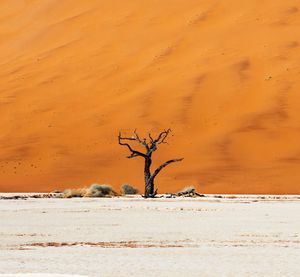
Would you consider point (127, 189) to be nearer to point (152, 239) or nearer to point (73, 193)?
point (73, 193)

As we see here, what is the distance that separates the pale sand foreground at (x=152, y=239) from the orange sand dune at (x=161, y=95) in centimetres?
1166

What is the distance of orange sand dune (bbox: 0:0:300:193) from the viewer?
1563 inches

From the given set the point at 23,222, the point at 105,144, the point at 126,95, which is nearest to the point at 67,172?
the point at 105,144

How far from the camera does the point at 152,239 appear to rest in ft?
53.6

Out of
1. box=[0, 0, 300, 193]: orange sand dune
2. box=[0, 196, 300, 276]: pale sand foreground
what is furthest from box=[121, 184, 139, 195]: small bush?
box=[0, 196, 300, 276]: pale sand foreground

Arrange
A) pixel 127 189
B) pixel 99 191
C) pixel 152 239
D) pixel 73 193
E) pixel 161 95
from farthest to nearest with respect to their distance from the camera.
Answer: pixel 161 95 → pixel 127 189 → pixel 73 193 → pixel 99 191 → pixel 152 239

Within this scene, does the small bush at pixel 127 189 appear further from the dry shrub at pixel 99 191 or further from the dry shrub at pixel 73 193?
the dry shrub at pixel 73 193

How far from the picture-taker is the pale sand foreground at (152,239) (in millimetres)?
11930

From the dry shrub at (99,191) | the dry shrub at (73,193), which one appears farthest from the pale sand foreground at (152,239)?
the dry shrub at (73,193)

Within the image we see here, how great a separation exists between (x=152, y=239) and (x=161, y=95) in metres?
30.8

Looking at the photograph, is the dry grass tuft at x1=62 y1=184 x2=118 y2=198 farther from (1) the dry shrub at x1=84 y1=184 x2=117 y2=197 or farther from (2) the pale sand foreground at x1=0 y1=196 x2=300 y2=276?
(2) the pale sand foreground at x1=0 y1=196 x2=300 y2=276

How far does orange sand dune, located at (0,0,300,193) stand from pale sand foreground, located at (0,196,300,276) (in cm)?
1166

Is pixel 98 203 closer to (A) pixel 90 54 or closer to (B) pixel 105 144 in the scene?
(B) pixel 105 144

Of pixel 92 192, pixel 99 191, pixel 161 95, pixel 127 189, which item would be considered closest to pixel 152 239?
pixel 99 191
